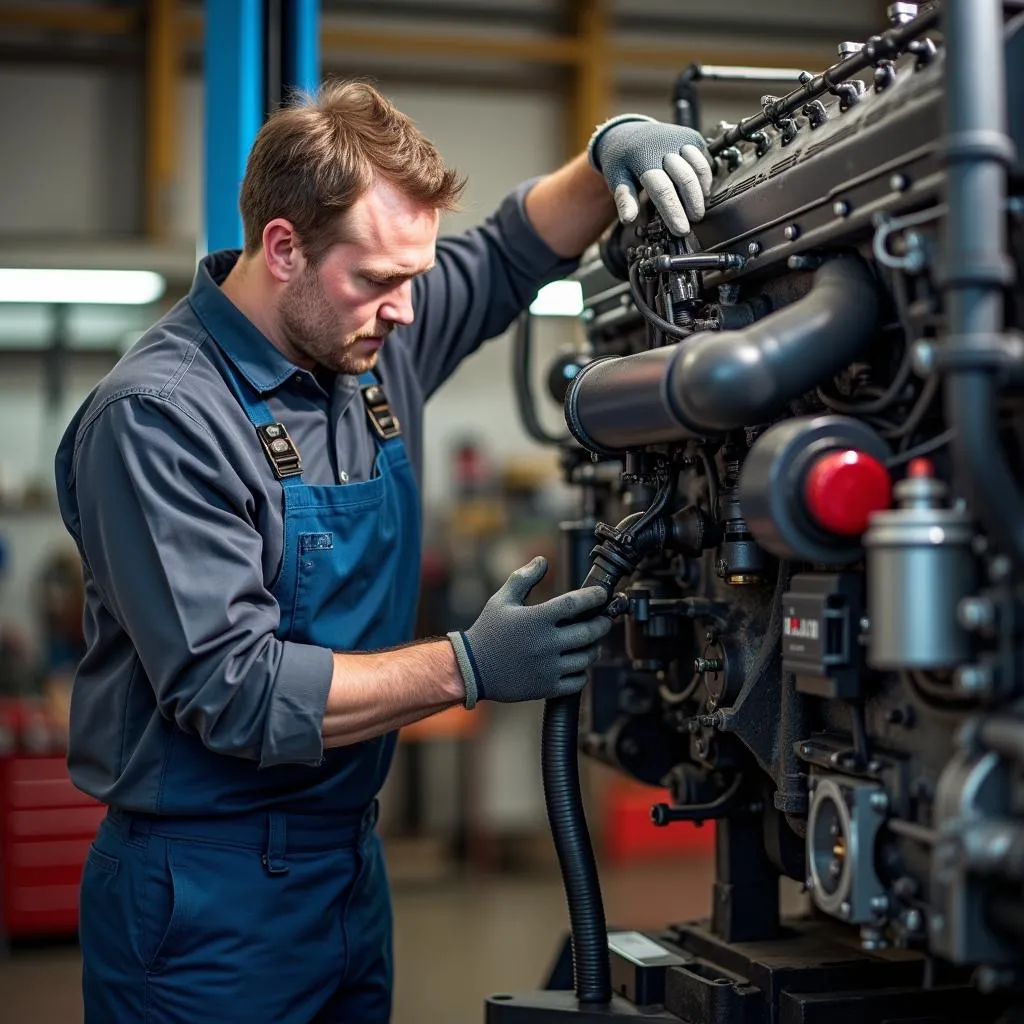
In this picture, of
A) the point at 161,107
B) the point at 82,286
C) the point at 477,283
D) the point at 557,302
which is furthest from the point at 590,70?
the point at 477,283

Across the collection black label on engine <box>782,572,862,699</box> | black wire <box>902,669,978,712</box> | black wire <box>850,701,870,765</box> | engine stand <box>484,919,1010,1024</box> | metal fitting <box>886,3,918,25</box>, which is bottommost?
engine stand <box>484,919,1010,1024</box>

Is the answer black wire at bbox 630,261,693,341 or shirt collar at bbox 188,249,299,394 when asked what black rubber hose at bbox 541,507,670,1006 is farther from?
shirt collar at bbox 188,249,299,394

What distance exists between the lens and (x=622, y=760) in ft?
5.16

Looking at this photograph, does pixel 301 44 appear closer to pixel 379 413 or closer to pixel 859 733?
pixel 379 413

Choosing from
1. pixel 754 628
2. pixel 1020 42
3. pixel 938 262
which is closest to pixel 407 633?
pixel 754 628

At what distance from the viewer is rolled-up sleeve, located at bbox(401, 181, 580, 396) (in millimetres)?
1811

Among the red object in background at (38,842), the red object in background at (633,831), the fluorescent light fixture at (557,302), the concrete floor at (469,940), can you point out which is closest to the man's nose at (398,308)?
the concrete floor at (469,940)

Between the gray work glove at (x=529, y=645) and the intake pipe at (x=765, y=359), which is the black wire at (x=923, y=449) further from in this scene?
the gray work glove at (x=529, y=645)

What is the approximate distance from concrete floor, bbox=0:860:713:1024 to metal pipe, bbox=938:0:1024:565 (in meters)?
2.61

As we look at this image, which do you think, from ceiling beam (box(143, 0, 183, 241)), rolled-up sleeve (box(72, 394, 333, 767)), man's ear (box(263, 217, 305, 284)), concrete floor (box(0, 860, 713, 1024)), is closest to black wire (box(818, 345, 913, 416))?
rolled-up sleeve (box(72, 394, 333, 767))

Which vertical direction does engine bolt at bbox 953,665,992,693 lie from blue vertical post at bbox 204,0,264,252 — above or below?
below

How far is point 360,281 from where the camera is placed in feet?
5.00

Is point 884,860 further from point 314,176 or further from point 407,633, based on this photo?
point 314,176

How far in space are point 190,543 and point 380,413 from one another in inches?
14.9
